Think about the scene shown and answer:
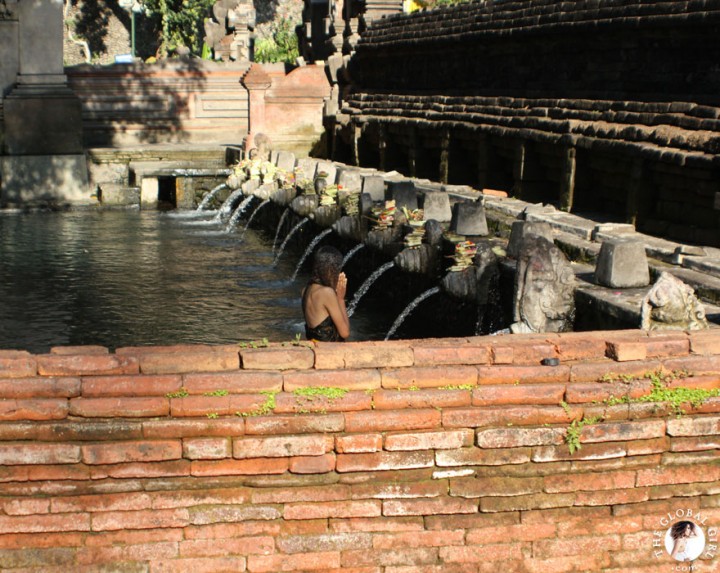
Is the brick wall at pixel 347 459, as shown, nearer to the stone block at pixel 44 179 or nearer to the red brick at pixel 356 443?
the red brick at pixel 356 443

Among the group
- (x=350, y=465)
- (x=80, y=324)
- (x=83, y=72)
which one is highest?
(x=83, y=72)

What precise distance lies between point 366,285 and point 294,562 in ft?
23.6

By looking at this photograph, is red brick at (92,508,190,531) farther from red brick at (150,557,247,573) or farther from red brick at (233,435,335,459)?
red brick at (233,435,335,459)

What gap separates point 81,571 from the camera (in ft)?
16.1

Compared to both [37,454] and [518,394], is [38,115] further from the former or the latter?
[518,394]

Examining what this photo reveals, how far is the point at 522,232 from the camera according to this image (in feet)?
30.7

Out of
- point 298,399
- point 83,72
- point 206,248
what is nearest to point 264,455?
point 298,399

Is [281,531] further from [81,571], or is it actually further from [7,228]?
[7,228]

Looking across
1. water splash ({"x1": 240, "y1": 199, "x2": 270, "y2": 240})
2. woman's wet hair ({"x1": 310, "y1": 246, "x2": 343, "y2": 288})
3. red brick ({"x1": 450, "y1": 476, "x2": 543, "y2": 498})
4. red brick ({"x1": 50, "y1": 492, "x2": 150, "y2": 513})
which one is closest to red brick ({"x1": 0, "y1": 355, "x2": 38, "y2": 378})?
red brick ({"x1": 50, "y1": 492, "x2": 150, "y2": 513})

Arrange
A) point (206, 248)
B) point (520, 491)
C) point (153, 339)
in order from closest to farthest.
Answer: point (520, 491), point (153, 339), point (206, 248)

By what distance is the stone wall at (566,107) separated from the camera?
36.1 feet

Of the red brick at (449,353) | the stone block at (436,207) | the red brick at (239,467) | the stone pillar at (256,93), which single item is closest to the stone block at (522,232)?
the stone block at (436,207)

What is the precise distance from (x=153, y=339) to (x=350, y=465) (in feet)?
17.9

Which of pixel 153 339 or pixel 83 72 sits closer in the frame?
pixel 153 339
